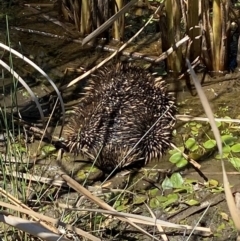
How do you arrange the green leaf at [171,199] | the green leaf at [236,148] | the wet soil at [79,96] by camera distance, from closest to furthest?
1. the wet soil at [79,96]
2. the green leaf at [171,199]
3. the green leaf at [236,148]

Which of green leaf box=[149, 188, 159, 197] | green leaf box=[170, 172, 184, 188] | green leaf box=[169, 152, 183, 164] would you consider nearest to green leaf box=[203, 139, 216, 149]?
green leaf box=[169, 152, 183, 164]

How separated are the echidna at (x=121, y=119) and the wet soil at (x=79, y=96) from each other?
0.37 feet

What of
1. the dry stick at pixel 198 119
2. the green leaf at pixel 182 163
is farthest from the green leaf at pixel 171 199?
the dry stick at pixel 198 119

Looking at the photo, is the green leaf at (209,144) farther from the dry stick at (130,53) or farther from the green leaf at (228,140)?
the dry stick at (130,53)

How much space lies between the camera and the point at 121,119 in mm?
4016

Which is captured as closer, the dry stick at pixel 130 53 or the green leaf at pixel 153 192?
the green leaf at pixel 153 192

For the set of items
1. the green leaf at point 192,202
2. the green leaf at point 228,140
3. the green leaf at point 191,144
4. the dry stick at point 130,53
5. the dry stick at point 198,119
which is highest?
the dry stick at point 130,53

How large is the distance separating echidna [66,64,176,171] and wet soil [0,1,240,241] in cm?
11

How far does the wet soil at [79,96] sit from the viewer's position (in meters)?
3.49

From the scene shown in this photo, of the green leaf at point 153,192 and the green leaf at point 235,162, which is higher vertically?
the green leaf at point 235,162

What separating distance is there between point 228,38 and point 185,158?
4.09ft

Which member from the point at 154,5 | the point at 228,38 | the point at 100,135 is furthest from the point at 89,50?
the point at 100,135

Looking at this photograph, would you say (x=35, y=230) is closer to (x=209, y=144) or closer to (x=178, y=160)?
(x=178, y=160)

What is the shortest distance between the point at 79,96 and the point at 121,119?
2.58 ft
